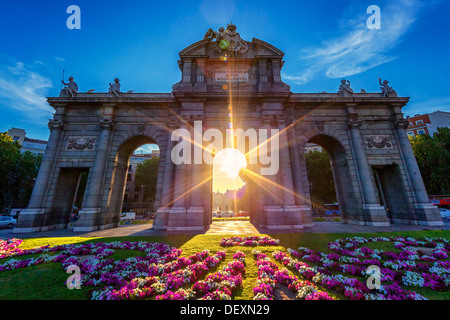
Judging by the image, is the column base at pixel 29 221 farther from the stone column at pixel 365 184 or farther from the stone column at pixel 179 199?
the stone column at pixel 365 184

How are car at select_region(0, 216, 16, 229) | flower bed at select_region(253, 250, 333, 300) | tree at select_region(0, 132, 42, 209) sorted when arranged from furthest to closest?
tree at select_region(0, 132, 42, 209) → car at select_region(0, 216, 16, 229) → flower bed at select_region(253, 250, 333, 300)

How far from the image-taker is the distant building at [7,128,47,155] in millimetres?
46037

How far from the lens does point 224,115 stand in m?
16.6

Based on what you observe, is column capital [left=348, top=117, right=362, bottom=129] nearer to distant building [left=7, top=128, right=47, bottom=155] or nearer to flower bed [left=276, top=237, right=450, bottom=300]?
flower bed [left=276, top=237, right=450, bottom=300]

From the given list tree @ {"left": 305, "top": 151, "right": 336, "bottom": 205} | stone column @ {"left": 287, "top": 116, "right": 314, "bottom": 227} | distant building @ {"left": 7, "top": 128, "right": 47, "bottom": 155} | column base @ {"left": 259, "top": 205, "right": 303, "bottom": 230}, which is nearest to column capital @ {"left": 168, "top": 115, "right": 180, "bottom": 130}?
stone column @ {"left": 287, "top": 116, "right": 314, "bottom": 227}

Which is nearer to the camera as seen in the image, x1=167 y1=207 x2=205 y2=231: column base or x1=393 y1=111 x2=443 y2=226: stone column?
x1=167 y1=207 x2=205 y2=231: column base

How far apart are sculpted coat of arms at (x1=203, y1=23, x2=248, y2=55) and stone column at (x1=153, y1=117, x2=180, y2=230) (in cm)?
853

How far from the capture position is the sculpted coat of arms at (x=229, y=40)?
17500 millimetres

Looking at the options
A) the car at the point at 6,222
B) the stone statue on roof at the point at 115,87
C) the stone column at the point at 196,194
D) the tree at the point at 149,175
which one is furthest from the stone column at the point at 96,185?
the tree at the point at 149,175

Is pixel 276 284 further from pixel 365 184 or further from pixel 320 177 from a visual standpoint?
pixel 320 177

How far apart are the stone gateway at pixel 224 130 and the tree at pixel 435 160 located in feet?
65.9
